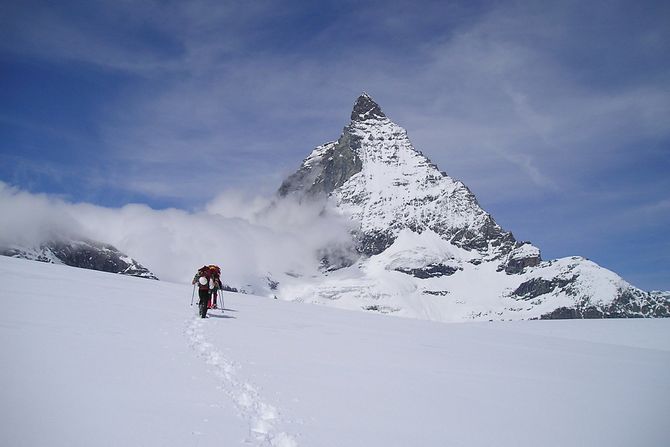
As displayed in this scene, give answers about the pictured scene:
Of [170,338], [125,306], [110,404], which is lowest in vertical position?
[110,404]

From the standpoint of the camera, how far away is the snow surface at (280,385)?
6305 millimetres

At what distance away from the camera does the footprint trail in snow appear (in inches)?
254

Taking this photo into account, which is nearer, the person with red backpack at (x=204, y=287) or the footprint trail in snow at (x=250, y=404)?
the footprint trail in snow at (x=250, y=404)

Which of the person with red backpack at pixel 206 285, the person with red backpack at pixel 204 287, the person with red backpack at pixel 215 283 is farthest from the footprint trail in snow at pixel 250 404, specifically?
the person with red backpack at pixel 215 283

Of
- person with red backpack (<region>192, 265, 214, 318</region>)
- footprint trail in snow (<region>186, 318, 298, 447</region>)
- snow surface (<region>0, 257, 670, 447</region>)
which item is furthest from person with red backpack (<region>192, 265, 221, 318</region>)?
footprint trail in snow (<region>186, 318, 298, 447</region>)

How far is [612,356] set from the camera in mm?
17734

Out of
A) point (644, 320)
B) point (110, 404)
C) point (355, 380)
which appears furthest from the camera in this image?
point (644, 320)

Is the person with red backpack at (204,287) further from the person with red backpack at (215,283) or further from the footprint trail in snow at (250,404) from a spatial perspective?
the footprint trail in snow at (250,404)

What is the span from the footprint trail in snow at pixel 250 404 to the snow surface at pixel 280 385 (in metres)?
0.03

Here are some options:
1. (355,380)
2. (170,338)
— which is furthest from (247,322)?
(355,380)

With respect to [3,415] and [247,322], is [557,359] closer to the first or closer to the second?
[247,322]

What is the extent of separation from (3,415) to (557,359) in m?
15.5

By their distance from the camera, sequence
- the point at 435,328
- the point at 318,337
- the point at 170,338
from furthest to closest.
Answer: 1. the point at 435,328
2. the point at 318,337
3. the point at 170,338

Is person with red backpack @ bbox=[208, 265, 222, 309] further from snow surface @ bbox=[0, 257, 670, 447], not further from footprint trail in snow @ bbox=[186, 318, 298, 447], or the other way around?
footprint trail in snow @ bbox=[186, 318, 298, 447]
